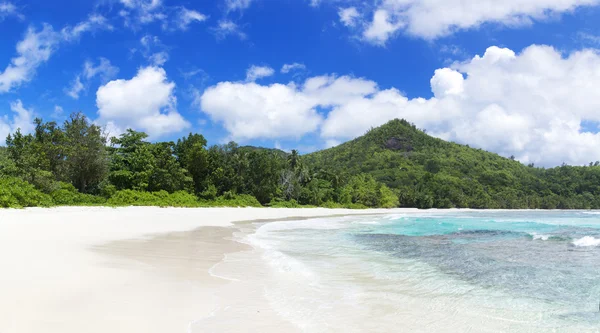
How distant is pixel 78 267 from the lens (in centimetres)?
749

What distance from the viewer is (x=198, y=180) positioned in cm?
4684

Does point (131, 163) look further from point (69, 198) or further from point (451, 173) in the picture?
point (451, 173)

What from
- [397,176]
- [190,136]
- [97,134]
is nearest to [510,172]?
[397,176]

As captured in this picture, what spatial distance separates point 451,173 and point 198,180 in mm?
88932

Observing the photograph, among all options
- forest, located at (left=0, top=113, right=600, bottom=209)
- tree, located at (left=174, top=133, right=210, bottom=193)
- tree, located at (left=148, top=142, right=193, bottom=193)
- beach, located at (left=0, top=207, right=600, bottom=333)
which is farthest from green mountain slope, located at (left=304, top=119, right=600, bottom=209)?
beach, located at (left=0, top=207, right=600, bottom=333)

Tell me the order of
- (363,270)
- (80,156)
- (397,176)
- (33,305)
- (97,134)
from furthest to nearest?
1. (397,176)
2. (97,134)
3. (80,156)
4. (363,270)
5. (33,305)

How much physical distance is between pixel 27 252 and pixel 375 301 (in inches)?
310

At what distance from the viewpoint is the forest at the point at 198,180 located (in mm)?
30578

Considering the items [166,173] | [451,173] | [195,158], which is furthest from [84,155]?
[451,173]

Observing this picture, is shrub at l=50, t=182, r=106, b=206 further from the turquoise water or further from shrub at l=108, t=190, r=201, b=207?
the turquoise water

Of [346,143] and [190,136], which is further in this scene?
[346,143]

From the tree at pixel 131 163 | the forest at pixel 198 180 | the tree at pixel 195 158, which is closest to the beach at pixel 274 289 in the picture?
the forest at pixel 198 180

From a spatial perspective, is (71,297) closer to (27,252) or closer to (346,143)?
(27,252)

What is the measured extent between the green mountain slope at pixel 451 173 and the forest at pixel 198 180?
45cm
